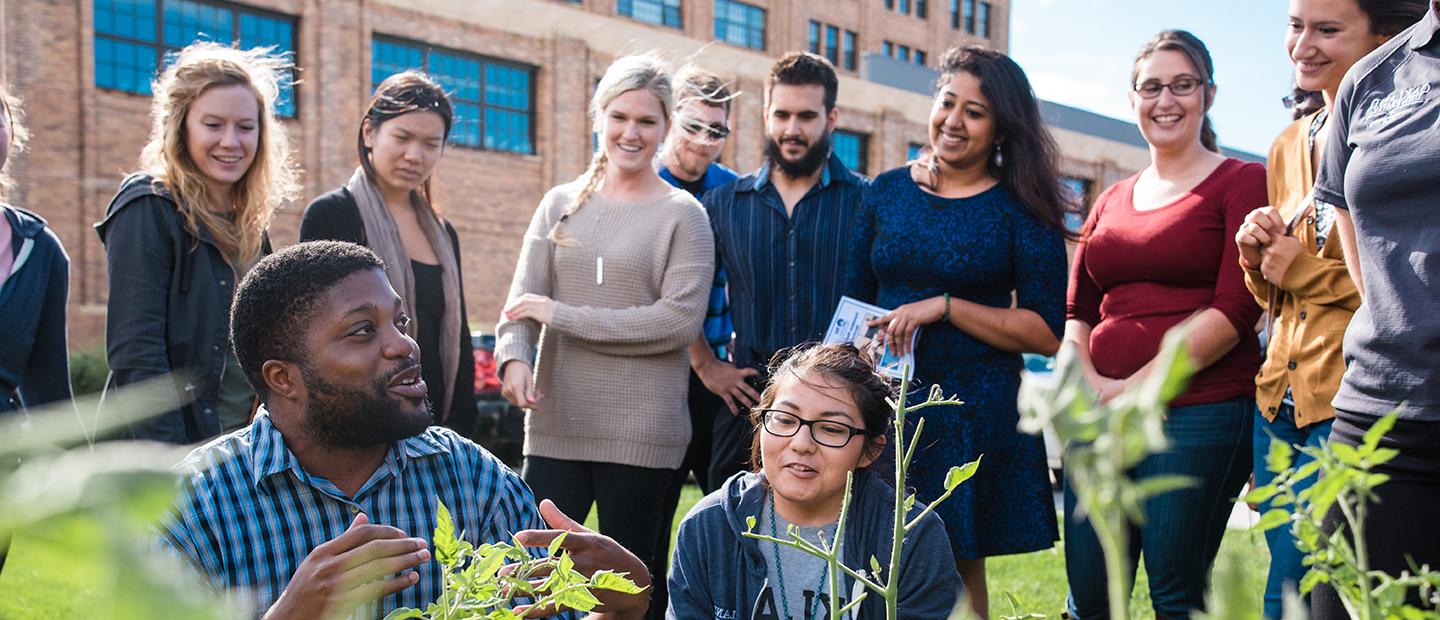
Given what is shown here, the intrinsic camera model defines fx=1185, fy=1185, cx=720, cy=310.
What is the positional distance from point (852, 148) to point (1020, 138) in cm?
2925

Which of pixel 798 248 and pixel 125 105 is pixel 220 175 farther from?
pixel 125 105

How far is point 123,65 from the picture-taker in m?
21.1

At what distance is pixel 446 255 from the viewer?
3.88 meters

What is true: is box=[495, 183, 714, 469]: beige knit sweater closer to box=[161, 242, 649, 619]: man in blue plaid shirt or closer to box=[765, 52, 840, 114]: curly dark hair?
box=[765, 52, 840, 114]: curly dark hair

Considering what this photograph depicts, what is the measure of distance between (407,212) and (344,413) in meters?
2.00

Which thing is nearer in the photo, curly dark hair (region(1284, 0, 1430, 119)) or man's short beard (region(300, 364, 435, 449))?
man's short beard (region(300, 364, 435, 449))

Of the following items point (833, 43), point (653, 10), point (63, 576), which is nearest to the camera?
point (63, 576)

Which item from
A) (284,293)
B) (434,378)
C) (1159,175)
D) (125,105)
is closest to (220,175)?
(434,378)

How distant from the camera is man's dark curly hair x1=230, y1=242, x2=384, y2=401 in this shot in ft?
6.64

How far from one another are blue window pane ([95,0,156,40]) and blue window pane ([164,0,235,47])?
277 millimetres

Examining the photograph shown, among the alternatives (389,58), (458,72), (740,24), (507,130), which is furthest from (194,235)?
(740,24)

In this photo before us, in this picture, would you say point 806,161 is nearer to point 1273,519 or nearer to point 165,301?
point 165,301

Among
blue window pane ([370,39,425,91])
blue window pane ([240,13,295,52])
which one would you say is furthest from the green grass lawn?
blue window pane ([370,39,425,91])

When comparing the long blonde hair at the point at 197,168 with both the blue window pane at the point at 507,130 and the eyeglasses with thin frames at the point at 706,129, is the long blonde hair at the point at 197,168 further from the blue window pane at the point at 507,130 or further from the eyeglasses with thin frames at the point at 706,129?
the blue window pane at the point at 507,130
